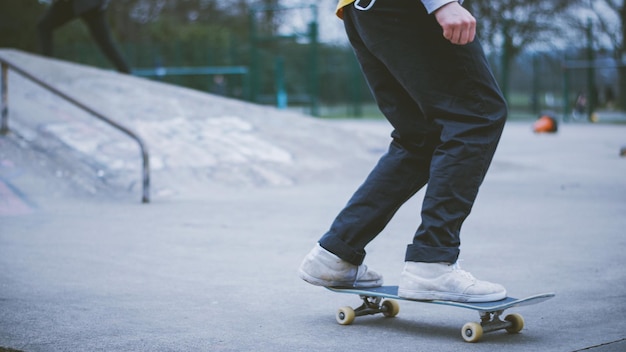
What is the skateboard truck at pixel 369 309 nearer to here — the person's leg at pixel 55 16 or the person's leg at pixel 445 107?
the person's leg at pixel 445 107

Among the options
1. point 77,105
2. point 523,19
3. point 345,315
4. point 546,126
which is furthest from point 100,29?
point 523,19

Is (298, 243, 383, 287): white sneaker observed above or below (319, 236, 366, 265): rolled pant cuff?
below

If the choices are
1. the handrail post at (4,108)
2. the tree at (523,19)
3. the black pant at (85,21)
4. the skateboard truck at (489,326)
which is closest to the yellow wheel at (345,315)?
the skateboard truck at (489,326)

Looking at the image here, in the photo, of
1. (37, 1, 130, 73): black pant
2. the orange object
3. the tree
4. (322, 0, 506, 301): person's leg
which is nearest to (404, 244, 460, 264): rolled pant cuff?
(322, 0, 506, 301): person's leg

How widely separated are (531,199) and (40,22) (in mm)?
5795

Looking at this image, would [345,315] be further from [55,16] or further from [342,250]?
[55,16]

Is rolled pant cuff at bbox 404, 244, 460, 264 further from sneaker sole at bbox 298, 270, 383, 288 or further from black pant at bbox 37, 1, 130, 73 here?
black pant at bbox 37, 1, 130, 73

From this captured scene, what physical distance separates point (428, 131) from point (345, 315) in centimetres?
66

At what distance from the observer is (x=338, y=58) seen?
1037 inches

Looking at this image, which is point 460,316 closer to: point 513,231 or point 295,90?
point 513,231

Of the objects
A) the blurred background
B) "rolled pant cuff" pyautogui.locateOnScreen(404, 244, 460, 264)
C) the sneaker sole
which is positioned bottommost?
the blurred background

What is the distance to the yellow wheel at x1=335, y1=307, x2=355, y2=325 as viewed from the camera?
9.90ft

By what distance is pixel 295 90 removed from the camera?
25.8 meters

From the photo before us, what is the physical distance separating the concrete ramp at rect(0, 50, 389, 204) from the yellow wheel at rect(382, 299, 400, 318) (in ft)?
12.3
